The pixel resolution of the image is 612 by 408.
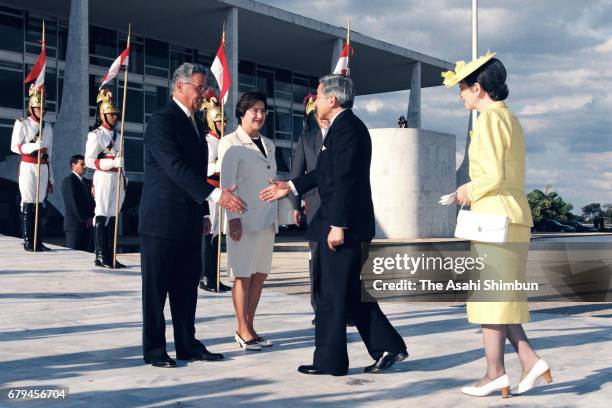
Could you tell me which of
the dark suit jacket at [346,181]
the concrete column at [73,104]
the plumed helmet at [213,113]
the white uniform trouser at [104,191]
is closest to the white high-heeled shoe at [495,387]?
the dark suit jacket at [346,181]

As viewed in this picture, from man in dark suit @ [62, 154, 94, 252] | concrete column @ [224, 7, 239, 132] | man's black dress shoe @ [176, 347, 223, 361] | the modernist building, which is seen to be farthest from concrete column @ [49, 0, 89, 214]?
man's black dress shoe @ [176, 347, 223, 361]

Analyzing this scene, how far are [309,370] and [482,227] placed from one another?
1476 mm

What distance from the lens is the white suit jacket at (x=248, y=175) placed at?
19.5 ft

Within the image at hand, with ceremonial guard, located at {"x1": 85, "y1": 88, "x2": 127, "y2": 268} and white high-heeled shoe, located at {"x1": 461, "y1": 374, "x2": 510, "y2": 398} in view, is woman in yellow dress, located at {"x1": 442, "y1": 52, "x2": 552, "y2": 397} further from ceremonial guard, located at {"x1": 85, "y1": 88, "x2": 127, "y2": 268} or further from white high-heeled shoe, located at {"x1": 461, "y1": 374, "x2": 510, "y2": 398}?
ceremonial guard, located at {"x1": 85, "y1": 88, "x2": 127, "y2": 268}

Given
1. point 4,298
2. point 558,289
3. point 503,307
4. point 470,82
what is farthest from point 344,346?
point 558,289

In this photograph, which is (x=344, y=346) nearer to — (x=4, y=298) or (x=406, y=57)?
(x=4, y=298)

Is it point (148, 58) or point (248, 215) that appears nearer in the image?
point (248, 215)

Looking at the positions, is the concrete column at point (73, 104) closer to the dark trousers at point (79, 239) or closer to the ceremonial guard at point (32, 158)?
the dark trousers at point (79, 239)

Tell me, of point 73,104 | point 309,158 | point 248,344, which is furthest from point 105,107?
point 73,104

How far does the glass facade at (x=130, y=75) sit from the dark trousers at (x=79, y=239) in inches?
691

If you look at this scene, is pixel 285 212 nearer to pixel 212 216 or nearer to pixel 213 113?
pixel 212 216

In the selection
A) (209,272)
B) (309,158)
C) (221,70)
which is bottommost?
(209,272)

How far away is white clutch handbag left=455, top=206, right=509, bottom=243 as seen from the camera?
4074 mm

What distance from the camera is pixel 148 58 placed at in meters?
34.9
